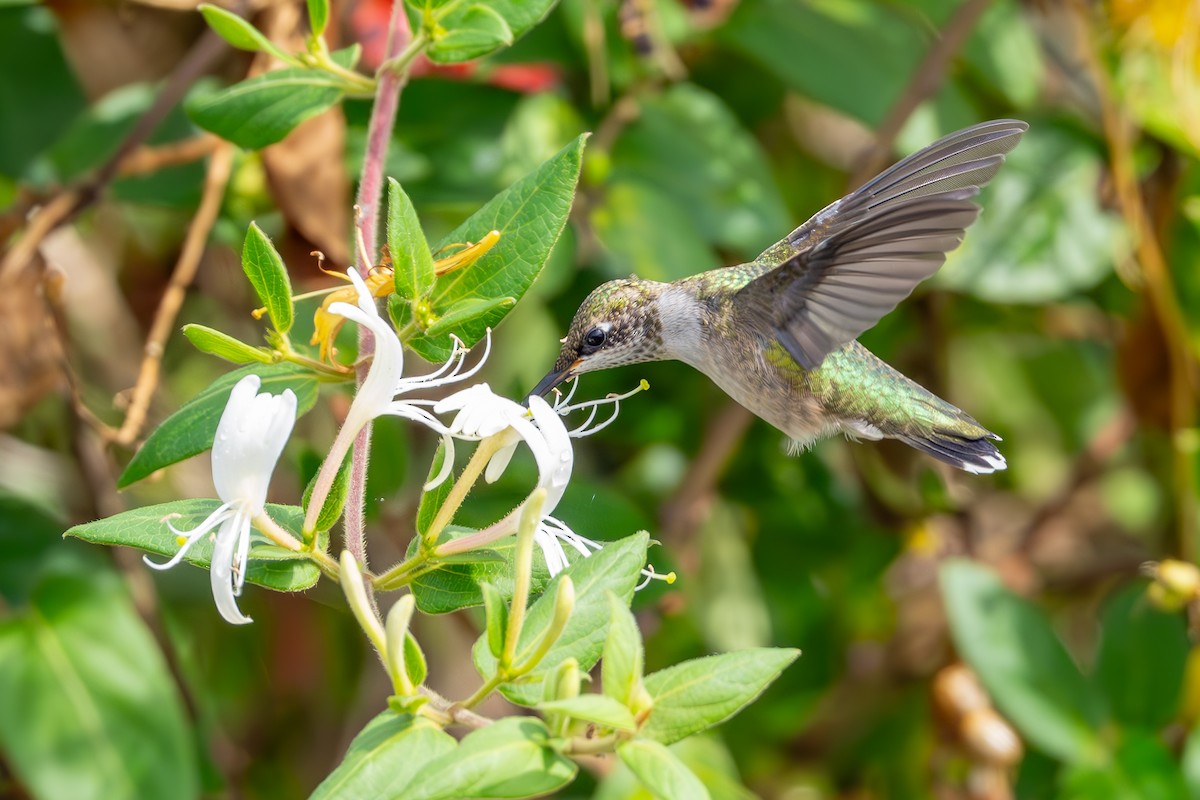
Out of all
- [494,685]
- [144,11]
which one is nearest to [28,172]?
[144,11]

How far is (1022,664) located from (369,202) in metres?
1.08

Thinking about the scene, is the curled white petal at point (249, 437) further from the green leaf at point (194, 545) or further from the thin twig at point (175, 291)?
the thin twig at point (175, 291)

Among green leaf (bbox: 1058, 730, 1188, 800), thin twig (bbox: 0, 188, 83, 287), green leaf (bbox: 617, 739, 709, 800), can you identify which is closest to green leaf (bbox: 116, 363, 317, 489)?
green leaf (bbox: 617, 739, 709, 800)

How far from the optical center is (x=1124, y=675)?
1720mm

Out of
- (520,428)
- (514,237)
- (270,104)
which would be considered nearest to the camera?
Answer: (520,428)

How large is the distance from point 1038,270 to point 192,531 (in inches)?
51.2

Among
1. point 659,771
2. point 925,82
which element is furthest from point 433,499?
point 925,82

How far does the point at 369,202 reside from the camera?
965 mm

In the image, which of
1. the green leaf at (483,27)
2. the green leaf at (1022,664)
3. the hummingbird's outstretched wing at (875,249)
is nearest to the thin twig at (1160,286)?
the green leaf at (1022,664)

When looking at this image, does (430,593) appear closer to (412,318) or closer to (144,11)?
(412,318)

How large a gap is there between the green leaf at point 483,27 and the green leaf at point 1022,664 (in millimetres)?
947

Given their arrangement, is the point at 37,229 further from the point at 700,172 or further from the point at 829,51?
the point at 829,51

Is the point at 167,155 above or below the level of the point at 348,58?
below

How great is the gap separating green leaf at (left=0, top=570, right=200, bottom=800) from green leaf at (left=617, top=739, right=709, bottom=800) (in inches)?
33.2
